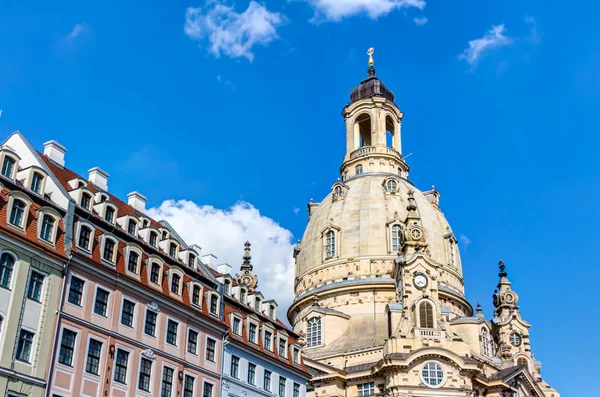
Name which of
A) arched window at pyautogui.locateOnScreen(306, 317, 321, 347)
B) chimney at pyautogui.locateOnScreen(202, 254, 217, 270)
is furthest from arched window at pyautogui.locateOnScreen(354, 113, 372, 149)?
chimney at pyautogui.locateOnScreen(202, 254, 217, 270)

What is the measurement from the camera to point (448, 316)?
250 feet

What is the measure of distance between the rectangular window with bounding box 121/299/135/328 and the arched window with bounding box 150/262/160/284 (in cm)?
205

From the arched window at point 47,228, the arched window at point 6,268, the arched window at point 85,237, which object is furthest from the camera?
the arched window at point 85,237

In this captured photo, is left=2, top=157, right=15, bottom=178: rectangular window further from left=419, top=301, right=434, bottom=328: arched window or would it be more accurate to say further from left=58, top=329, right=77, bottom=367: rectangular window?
left=419, top=301, right=434, bottom=328: arched window

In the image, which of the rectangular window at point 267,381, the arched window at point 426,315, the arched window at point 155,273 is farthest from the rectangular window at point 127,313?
the arched window at point 426,315

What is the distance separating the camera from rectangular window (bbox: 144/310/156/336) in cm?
3734

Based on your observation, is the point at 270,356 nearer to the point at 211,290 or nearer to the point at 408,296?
the point at 211,290

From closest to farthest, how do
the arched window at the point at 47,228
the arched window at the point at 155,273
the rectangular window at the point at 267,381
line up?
the arched window at the point at 47,228 < the arched window at the point at 155,273 < the rectangular window at the point at 267,381

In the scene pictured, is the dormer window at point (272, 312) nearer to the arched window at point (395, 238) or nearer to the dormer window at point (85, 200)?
the dormer window at point (85, 200)

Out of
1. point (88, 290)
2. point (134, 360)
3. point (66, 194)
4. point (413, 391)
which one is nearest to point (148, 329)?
point (134, 360)

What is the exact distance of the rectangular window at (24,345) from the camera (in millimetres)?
30453

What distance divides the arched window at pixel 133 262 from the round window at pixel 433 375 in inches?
1408

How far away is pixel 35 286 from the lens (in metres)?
32.0

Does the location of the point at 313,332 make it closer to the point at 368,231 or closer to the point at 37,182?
the point at 368,231
